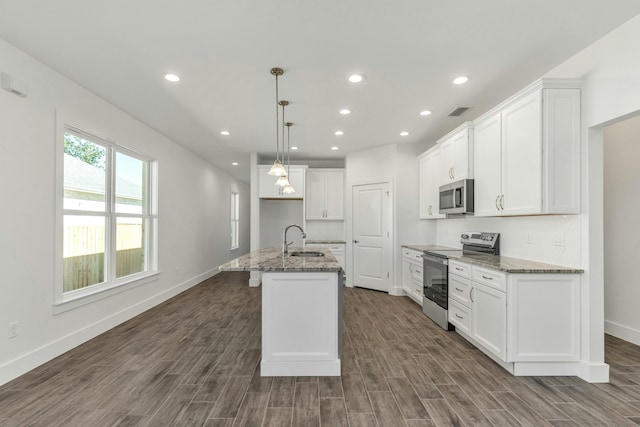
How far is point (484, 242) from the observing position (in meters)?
3.96

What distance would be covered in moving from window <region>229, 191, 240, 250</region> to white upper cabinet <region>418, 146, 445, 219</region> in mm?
6046

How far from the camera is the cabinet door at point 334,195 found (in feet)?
22.5

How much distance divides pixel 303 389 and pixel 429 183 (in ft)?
12.3

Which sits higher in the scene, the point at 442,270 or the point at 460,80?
the point at 460,80

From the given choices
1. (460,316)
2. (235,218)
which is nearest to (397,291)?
(460,316)

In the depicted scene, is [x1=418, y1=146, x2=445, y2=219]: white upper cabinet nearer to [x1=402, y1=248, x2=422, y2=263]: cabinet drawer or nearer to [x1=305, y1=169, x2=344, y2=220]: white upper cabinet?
[x1=402, y1=248, x2=422, y2=263]: cabinet drawer

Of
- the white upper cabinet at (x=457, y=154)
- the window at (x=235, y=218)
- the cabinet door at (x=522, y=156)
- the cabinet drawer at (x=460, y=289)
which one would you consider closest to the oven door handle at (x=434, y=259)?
the cabinet drawer at (x=460, y=289)

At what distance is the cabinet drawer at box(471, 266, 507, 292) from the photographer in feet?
9.18

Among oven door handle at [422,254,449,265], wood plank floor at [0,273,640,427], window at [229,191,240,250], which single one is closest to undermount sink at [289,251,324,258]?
wood plank floor at [0,273,640,427]

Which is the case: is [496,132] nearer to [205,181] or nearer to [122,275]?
[122,275]

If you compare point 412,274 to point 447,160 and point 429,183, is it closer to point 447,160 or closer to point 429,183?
point 429,183

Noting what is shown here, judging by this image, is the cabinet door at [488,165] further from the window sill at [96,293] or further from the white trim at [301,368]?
the window sill at [96,293]

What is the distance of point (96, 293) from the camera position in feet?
11.9

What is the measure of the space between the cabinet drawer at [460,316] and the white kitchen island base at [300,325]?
1.49m
